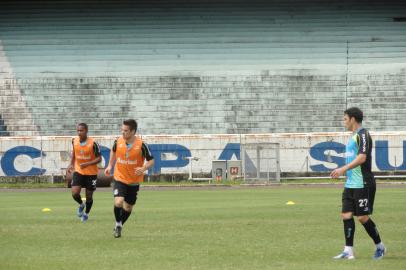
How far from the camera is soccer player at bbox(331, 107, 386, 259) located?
11.0 metres

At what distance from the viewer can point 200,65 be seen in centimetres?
4200

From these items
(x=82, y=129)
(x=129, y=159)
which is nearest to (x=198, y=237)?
(x=129, y=159)

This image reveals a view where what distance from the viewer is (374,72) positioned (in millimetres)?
41906

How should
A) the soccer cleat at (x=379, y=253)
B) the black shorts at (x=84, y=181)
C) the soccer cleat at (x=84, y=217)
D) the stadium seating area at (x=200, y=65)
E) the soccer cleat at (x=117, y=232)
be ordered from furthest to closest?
the stadium seating area at (x=200, y=65)
the black shorts at (x=84, y=181)
the soccer cleat at (x=84, y=217)
the soccer cleat at (x=117, y=232)
the soccer cleat at (x=379, y=253)

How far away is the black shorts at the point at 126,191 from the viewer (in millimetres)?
14797

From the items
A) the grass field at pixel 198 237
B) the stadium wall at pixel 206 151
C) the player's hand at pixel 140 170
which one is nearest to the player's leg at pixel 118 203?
the grass field at pixel 198 237

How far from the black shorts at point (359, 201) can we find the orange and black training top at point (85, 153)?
28.1 feet

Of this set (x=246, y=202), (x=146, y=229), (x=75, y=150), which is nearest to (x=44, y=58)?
(x=246, y=202)

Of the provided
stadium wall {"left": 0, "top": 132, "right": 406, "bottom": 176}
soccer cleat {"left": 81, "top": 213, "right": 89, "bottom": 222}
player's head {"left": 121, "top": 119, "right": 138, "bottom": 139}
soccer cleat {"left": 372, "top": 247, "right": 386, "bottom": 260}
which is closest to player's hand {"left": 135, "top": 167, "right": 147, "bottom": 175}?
player's head {"left": 121, "top": 119, "right": 138, "bottom": 139}

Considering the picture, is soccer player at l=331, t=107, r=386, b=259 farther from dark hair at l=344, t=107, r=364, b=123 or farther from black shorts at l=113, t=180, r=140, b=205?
black shorts at l=113, t=180, r=140, b=205

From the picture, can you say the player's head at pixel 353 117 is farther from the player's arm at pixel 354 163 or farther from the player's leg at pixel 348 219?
the player's leg at pixel 348 219

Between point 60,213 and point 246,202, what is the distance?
19.5 feet

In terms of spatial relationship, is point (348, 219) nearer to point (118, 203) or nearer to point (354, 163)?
point (354, 163)

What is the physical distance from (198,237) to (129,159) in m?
1.85
